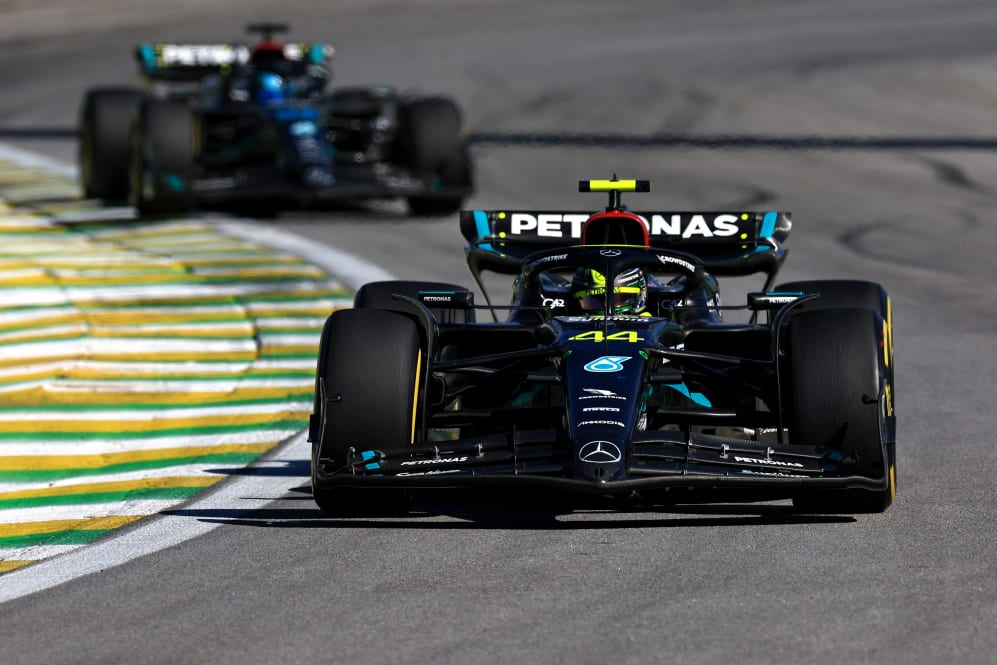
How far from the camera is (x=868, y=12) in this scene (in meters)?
38.5

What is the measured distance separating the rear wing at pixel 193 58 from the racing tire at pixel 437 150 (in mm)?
1910

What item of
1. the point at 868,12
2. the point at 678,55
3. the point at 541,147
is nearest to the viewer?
the point at 541,147

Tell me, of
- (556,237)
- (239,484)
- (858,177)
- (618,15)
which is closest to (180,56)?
(858,177)

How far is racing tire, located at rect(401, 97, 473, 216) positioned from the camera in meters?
20.0

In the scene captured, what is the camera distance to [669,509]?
8477 millimetres

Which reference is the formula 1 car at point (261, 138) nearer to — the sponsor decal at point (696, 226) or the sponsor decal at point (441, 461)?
the sponsor decal at point (696, 226)

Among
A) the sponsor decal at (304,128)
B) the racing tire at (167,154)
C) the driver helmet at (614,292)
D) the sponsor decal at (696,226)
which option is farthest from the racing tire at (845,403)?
the racing tire at (167,154)

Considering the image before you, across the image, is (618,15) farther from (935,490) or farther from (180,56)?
(935,490)

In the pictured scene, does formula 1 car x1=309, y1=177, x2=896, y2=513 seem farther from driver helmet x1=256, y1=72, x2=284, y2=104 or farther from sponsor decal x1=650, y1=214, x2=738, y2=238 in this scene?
driver helmet x1=256, y1=72, x2=284, y2=104

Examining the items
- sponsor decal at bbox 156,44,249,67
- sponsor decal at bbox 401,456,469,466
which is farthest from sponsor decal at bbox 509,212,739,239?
sponsor decal at bbox 156,44,249,67

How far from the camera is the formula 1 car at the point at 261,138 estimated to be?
19.3 meters

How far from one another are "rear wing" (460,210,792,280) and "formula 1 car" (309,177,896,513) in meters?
0.69

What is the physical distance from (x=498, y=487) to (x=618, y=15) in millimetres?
33056

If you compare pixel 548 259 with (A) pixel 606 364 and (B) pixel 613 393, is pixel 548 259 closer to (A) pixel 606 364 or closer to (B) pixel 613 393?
(A) pixel 606 364
